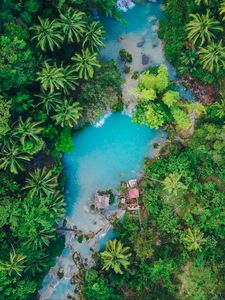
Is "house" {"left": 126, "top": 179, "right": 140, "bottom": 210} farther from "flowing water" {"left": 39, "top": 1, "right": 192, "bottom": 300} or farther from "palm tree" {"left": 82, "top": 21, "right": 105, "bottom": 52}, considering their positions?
"palm tree" {"left": 82, "top": 21, "right": 105, "bottom": 52}

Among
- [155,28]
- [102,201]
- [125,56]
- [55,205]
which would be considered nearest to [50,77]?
[125,56]

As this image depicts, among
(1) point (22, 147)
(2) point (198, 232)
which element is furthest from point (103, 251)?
(1) point (22, 147)

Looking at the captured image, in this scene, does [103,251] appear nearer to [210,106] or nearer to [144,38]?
[210,106]

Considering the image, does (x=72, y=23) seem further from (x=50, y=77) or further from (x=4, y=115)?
(x=4, y=115)

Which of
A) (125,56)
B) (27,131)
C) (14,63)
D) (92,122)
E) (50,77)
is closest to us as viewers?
(14,63)

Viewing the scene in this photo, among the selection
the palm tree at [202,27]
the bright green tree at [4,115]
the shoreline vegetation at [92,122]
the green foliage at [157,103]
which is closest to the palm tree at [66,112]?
the shoreline vegetation at [92,122]

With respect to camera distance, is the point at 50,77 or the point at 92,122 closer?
the point at 50,77
